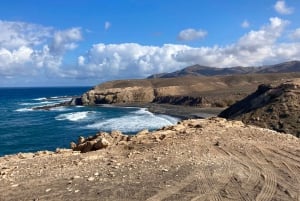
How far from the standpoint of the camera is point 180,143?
61.9 feet

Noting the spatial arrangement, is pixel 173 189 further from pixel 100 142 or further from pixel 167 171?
pixel 100 142

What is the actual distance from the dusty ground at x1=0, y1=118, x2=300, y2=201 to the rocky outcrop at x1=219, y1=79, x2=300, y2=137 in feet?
79.8

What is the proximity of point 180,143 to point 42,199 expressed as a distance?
7662mm

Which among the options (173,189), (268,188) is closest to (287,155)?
(268,188)

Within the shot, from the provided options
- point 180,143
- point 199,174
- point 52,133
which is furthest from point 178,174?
point 52,133

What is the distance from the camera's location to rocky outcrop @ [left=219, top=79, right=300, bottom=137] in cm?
4400

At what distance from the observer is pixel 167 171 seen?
50.3 feet

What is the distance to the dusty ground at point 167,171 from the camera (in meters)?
13.2

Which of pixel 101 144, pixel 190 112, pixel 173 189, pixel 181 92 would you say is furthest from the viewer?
pixel 181 92

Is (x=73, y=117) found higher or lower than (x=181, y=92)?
lower

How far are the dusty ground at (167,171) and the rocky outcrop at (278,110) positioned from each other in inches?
957

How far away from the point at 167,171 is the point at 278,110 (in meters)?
35.5

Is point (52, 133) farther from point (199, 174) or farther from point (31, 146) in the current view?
point (199, 174)

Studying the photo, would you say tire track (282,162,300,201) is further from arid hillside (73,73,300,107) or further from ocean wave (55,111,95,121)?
arid hillside (73,73,300,107)
